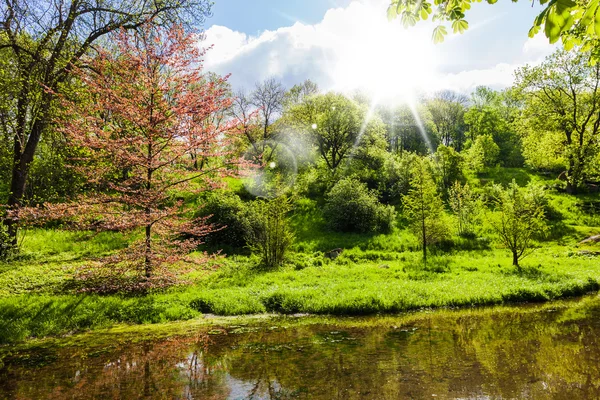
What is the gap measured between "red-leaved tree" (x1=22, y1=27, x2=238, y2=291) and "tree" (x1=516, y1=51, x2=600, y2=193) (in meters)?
33.4

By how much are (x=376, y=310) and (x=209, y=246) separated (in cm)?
1313

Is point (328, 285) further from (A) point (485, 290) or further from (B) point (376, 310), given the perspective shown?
(A) point (485, 290)

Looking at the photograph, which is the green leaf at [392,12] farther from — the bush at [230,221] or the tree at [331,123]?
the tree at [331,123]

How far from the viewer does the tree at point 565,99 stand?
32428mm

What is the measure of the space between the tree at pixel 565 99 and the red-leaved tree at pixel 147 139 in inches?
1314

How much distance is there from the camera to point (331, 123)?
4081cm

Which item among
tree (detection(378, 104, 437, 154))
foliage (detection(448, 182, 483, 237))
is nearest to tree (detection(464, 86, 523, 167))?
tree (detection(378, 104, 437, 154))

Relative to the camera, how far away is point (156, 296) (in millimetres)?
11680

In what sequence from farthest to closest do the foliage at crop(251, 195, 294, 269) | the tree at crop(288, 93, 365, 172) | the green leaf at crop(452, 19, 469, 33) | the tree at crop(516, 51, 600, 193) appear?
the tree at crop(288, 93, 365, 172) → the tree at crop(516, 51, 600, 193) → the foliage at crop(251, 195, 294, 269) → the green leaf at crop(452, 19, 469, 33)

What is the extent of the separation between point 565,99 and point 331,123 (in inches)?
926

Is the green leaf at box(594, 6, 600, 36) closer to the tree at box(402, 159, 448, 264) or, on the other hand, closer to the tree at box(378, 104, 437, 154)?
the tree at box(402, 159, 448, 264)

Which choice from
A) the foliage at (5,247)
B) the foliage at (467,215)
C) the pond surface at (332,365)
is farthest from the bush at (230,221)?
the foliage at (467,215)

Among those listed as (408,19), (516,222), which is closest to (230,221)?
(516,222)

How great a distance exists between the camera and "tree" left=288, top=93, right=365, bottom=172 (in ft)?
134
